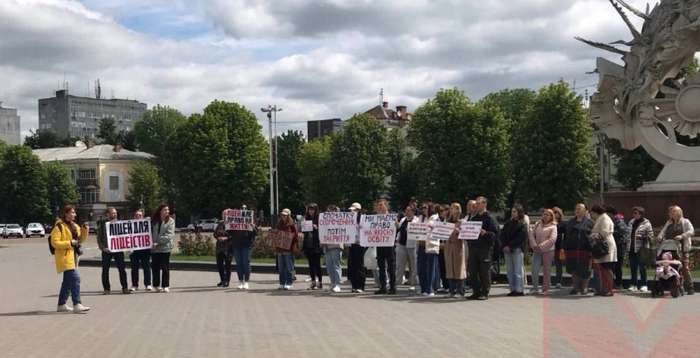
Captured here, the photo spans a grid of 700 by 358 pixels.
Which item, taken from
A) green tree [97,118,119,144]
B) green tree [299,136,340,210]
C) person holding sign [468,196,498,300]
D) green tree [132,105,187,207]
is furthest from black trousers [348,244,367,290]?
green tree [97,118,119,144]

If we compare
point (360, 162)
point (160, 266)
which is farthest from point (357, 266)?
point (360, 162)

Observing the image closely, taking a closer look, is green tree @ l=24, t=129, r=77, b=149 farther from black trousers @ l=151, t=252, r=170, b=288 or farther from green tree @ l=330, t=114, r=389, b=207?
black trousers @ l=151, t=252, r=170, b=288

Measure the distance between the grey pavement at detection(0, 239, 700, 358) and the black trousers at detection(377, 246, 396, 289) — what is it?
0.46m

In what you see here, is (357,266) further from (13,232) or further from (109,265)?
(13,232)

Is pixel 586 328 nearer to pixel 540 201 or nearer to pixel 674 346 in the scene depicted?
pixel 674 346

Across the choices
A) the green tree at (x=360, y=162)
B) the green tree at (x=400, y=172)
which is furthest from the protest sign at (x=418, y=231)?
the green tree at (x=400, y=172)

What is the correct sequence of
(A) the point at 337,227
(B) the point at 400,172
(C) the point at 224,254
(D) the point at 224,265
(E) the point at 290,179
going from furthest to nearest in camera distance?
(E) the point at 290,179
(B) the point at 400,172
(D) the point at 224,265
(C) the point at 224,254
(A) the point at 337,227

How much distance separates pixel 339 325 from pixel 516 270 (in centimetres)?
566

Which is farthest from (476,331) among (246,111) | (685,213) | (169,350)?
(246,111)

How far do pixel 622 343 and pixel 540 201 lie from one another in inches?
1984

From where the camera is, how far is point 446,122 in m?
66.3

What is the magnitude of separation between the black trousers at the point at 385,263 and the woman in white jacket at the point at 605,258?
14.0 feet

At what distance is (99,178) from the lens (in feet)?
365

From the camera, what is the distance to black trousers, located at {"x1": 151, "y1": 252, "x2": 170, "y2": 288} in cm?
1934
